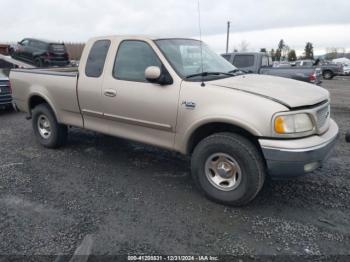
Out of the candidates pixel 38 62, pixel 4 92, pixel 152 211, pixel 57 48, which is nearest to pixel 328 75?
pixel 57 48

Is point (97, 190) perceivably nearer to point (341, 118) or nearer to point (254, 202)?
point (254, 202)

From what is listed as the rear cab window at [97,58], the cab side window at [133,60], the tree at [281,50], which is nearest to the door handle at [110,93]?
the cab side window at [133,60]

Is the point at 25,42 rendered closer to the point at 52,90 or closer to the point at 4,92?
the point at 4,92

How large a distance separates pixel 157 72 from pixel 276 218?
6.82ft

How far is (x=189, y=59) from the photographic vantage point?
4.27 meters

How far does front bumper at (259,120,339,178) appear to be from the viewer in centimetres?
319

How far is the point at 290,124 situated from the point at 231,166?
2.60 feet

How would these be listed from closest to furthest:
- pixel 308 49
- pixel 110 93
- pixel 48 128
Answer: pixel 110 93 < pixel 48 128 < pixel 308 49

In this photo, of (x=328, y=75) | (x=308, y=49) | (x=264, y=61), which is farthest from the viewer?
(x=308, y=49)

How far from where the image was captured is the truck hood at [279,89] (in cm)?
334

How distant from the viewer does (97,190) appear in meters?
4.16

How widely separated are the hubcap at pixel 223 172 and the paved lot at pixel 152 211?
0.26 meters

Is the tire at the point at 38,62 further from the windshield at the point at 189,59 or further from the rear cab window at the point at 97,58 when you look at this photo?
the windshield at the point at 189,59

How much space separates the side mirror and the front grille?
1689mm
